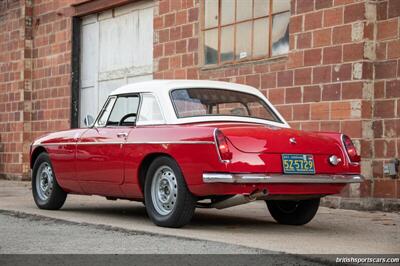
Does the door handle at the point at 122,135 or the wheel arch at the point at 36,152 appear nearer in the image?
the door handle at the point at 122,135

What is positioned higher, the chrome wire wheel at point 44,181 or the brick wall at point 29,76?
the brick wall at point 29,76

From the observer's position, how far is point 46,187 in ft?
29.6

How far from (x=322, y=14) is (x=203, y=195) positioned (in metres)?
4.53

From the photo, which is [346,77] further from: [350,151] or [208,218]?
[208,218]

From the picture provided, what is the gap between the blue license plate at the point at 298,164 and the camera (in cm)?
653

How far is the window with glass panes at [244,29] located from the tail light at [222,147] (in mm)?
4660

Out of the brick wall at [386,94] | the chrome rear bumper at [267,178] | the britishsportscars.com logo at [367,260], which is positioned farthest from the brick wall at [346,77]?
the britishsportscars.com logo at [367,260]

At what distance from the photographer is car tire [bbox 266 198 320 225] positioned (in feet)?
24.7

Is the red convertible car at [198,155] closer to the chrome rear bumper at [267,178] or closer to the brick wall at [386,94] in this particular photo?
the chrome rear bumper at [267,178]

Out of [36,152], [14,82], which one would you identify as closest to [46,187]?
[36,152]

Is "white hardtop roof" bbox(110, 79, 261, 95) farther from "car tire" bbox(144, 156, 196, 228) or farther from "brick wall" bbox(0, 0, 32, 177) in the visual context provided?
"brick wall" bbox(0, 0, 32, 177)

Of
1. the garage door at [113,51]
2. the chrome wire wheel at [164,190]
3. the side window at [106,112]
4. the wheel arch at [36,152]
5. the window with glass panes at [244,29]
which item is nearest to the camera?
the chrome wire wheel at [164,190]

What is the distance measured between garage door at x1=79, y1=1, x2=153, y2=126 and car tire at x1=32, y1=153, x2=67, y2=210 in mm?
4983

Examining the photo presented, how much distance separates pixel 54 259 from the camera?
5.23m
